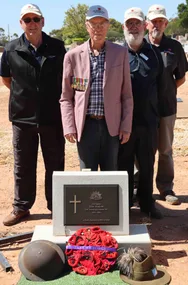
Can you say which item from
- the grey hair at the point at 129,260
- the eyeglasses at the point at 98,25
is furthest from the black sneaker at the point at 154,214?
the eyeglasses at the point at 98,25

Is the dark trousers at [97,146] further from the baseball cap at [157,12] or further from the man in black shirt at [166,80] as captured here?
the baseball cap at [157,12]

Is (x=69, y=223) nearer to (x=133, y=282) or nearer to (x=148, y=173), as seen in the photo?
(x=133, y=282)

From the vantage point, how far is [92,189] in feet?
13.8

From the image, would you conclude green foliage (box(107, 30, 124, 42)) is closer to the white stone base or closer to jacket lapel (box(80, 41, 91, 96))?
jacket lapel (box(80, 41, 91, 96))

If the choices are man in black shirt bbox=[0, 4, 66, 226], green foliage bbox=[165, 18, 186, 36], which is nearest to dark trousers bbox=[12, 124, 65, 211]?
man in black shirt bbox=[0, 4, 66, 226]

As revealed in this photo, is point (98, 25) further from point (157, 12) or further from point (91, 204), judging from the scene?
point (91, 204)

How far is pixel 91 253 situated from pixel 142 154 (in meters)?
1.44

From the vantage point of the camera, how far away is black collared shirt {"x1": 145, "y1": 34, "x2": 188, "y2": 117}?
17.0ft

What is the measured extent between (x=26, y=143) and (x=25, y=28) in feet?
3.97

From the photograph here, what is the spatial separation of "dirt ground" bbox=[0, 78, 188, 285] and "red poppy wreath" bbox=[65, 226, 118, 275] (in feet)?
1.69

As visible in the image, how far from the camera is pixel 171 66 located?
5211 millimetres

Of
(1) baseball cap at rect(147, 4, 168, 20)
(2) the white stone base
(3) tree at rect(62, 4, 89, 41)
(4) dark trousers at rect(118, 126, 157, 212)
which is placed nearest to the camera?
(2) the white stone base

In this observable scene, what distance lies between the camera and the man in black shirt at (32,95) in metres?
4.65

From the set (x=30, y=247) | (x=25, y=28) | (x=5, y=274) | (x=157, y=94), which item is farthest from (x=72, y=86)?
(x=5, y=274)
